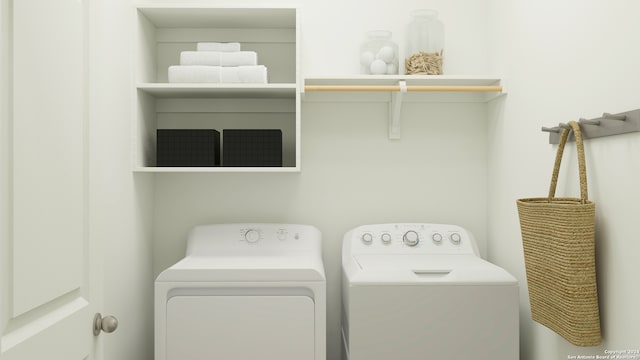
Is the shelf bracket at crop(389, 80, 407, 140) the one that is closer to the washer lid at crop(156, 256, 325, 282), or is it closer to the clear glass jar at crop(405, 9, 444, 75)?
the clear glass jar at crop(405, 9, 444, 75)

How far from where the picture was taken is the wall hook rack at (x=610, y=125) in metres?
1.23

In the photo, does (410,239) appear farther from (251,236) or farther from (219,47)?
(219,47)

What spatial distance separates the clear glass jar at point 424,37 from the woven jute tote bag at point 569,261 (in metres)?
0.83

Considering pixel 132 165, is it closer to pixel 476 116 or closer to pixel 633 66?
pixel 476 116

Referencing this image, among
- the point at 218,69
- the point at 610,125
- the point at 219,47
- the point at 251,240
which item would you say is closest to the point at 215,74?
the point at 218,69

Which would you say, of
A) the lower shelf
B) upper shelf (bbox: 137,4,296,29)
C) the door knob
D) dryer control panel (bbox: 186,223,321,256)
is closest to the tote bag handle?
the lower shelf

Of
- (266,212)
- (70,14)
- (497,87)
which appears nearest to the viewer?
(70,14)

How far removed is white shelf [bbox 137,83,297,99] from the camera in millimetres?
1960

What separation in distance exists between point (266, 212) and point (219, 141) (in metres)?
0.40

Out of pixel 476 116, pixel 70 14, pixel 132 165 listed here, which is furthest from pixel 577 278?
pixel 132 165

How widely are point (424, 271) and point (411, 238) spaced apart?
298 mm

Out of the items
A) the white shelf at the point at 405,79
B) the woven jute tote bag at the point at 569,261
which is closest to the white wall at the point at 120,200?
the white shelf at the point at 405,79

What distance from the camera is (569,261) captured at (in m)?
1.33

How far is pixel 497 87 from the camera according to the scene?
2.05 m
